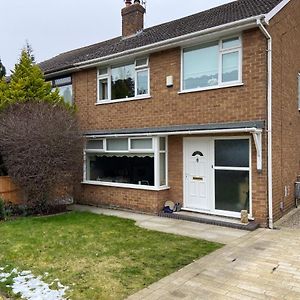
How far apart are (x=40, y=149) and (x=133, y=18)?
8493 millimetres

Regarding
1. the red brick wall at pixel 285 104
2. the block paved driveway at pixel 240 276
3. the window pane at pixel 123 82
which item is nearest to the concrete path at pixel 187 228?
the block paved driveway at pixel 240 276

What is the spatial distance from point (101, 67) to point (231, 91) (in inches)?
208

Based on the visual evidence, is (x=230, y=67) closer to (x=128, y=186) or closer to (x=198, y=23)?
(x=198, y=23)

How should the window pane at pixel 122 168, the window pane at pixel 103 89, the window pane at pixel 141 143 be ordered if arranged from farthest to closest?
1. the window pane at pixel 103 89
2. the window pane at pixel 122 168
3. the window pane at pixel 141 143

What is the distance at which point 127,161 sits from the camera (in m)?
11.0

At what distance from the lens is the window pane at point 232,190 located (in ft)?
28.0

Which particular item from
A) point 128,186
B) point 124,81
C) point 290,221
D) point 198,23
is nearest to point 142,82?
point 124,81

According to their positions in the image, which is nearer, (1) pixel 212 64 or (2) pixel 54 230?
(2) pixel 54 230

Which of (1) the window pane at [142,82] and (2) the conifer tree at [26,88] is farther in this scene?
(2) the conifer tree at [26,88]

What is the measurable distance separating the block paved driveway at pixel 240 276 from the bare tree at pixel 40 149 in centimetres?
549

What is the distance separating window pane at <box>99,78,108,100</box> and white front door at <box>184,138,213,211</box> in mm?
3764

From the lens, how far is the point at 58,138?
9.53m

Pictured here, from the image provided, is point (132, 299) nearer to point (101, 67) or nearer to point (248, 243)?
point (248, 243)

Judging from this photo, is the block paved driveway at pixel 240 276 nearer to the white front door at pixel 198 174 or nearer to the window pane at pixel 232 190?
the window pane at pixel 232 190
